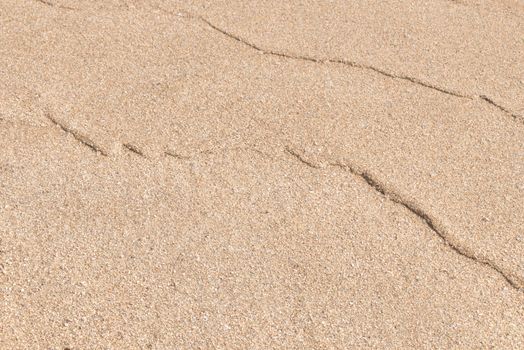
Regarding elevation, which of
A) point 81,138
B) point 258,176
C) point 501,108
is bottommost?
point 81,138

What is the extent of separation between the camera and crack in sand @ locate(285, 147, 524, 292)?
2576 millimetres

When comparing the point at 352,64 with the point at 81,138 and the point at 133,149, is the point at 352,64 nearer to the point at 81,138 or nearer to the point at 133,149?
the point at 133,149

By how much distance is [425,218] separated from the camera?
276 cm

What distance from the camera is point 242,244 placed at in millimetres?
2596

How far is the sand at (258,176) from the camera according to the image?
2379 mm

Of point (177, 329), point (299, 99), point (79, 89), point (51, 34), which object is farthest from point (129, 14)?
point (177, 329)

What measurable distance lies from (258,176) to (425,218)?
0.51m

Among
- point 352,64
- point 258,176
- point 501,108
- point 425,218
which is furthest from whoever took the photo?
point 352,64

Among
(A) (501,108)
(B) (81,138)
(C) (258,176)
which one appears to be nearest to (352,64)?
(A) (501,108)

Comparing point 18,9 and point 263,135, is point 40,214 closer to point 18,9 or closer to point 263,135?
point 263,135

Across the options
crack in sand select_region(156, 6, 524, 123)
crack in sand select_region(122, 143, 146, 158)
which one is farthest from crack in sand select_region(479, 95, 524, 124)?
crack in sand select_region(122, 143, 146, 158)

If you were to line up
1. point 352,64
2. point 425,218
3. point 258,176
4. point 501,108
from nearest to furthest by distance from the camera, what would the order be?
1. point 425,218
2. point 258,176
3. point 501,108
4. point 352,64

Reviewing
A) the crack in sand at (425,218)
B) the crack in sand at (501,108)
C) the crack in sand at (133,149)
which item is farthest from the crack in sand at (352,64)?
the crack in sand at (133,149)

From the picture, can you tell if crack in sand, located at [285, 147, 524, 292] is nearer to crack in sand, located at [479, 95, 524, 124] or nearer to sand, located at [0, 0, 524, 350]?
sand, located at [0, 0, 524, 350]
